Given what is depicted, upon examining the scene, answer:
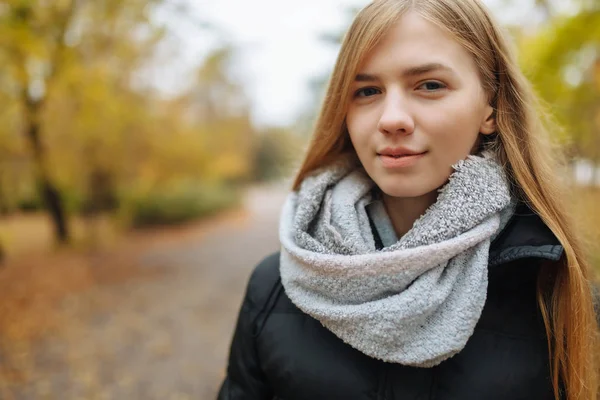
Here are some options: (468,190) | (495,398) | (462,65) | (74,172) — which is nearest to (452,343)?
(495,398)

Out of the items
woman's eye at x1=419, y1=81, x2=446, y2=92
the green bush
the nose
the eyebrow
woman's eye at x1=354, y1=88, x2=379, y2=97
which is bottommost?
the green bush

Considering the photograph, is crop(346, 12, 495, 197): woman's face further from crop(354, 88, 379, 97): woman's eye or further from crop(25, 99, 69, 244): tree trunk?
crop(25, 99, 69, 244): tree trunk

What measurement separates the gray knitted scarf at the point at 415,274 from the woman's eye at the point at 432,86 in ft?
0.67

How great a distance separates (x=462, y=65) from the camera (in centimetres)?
121

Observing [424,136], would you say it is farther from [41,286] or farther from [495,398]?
[41,286]

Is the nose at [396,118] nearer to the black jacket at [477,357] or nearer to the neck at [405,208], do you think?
the neck at [405,208]

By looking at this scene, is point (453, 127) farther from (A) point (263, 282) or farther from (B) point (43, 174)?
(B) point (43, 174)

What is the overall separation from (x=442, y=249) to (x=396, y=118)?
1.14 ft

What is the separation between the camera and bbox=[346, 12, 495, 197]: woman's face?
119 cm

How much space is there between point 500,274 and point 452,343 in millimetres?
242

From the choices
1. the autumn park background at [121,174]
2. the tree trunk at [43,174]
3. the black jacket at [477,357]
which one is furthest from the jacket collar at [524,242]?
the tree trunk at [43,174]

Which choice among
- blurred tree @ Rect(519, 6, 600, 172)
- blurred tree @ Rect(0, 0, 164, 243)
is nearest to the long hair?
blurred tree @ Rect(519, 6, 600, 172)

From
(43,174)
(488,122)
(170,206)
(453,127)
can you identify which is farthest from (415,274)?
(170,206)

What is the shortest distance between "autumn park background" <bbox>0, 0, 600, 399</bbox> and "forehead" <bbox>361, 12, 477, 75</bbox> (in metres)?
0.75
